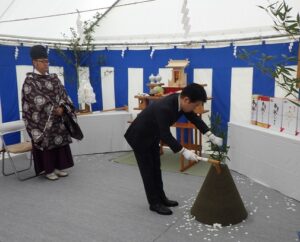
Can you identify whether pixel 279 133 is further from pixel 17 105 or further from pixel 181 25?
pixel 17 105

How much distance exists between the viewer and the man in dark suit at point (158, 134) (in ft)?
7.25

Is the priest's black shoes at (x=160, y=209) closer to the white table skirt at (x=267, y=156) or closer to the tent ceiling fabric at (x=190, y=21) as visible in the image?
the white table skirt at (x=267, y=156)

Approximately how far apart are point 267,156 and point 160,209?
118 centimetres

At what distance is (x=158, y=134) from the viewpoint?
2.48 meters

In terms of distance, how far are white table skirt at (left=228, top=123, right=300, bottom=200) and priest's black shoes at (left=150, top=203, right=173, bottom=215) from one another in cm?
109

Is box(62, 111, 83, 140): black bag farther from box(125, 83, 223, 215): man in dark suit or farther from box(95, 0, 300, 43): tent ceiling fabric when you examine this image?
box(95, 0, 300, 43): tent ceiling fabric

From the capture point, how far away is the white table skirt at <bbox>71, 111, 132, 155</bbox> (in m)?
4.23

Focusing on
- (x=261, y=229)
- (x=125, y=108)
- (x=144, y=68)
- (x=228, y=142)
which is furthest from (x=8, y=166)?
(x=261, y=229)

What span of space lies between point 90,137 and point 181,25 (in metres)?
1.93

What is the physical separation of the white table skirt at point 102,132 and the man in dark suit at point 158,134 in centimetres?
181

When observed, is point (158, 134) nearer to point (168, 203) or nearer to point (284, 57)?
point (168, 203)

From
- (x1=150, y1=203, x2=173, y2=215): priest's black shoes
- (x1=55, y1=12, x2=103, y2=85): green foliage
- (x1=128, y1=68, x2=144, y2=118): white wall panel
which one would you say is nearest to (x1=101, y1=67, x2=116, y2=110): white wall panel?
(x1=55, y1=12, x2=103, y2=85): green foliage

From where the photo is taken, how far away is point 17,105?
425 cm

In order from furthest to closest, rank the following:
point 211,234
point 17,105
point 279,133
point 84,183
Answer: point 17,105 < point 84,183 < point 279,133 < point 211,234
